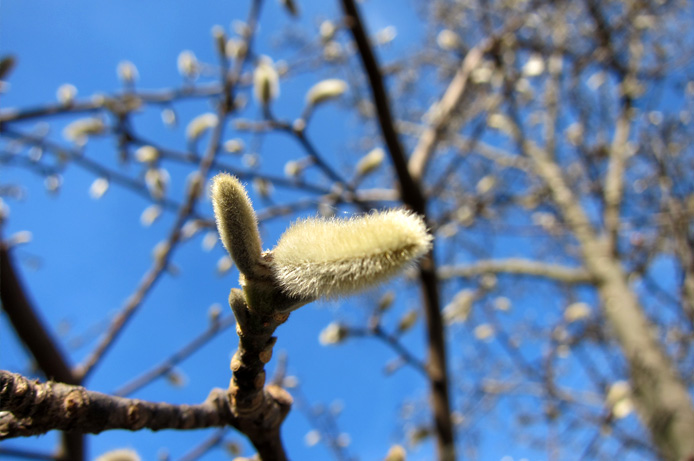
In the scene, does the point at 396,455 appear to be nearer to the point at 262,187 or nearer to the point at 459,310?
the point at 262,187

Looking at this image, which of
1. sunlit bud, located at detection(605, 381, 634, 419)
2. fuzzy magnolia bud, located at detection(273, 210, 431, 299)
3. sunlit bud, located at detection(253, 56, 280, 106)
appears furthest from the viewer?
sunlit bud, located at detection(605, 381, 634, 419)

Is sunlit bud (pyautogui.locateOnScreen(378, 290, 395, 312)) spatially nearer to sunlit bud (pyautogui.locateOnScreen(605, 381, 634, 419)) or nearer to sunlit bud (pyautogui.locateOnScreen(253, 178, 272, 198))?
sunlit bud (pyautogui.locateOnScreen(253, 178, 272, 198))

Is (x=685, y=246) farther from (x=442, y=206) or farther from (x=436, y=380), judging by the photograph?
(x=442, y=206)

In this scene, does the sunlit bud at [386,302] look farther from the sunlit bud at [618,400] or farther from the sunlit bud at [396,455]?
the sunlit bud at [618,400]

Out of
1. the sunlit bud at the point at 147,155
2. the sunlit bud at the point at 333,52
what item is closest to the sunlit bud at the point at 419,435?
the sunlit bud at the point at 147,155

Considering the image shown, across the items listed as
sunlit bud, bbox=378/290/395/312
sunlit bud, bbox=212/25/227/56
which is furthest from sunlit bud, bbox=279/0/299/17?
sunlit bud, bbox=378/290/395/312

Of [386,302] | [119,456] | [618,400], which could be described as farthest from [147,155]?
[618,400]
